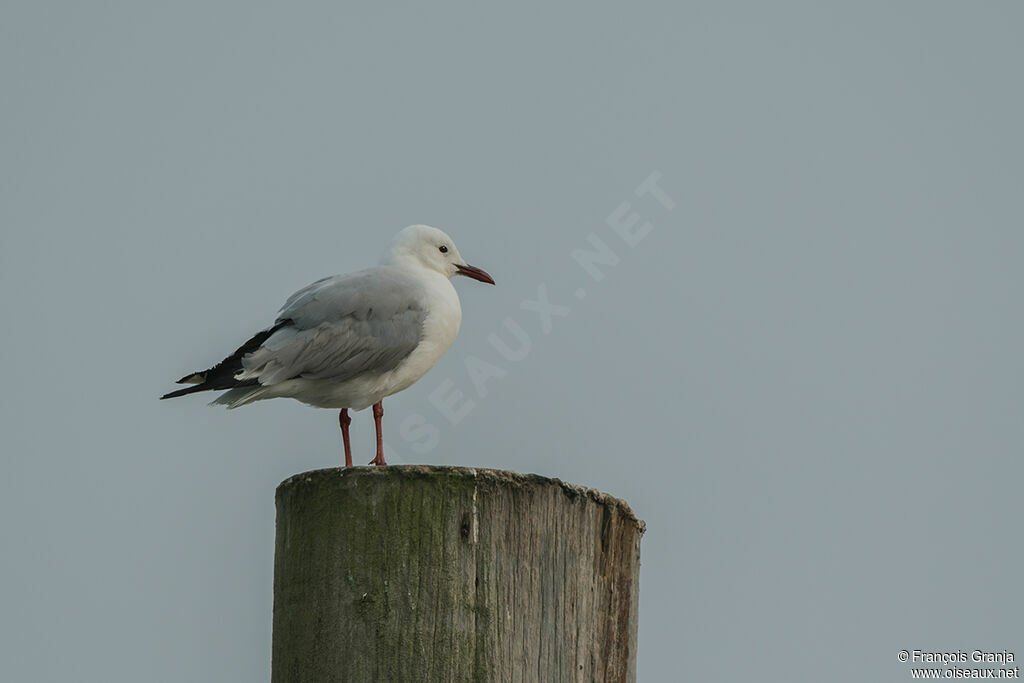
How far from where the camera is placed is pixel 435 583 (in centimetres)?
377

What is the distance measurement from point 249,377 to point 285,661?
3251 millimetres

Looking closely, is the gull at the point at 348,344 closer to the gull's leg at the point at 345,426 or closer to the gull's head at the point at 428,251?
the gull's leg at the point at 345,426

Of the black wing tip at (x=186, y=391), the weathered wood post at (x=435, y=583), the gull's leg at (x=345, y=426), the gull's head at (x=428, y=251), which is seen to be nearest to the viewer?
the weathered wood post at (x=435, y=583)

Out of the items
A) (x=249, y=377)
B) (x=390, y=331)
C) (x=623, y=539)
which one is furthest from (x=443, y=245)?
(x=623, y=539)

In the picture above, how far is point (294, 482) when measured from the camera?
13.5 ft

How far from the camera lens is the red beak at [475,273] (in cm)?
909

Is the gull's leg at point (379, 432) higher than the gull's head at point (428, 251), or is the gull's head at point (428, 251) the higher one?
the gull's head at point (428, 251)

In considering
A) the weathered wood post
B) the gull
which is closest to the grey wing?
the gull

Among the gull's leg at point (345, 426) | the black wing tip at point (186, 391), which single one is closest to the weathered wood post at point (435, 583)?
the black wing tip at point (186, 391)

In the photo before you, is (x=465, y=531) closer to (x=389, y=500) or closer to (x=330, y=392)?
(x=389, y=500)

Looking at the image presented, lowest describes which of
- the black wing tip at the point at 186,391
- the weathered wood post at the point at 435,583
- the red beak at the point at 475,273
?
the weathered wood post at the point at 435,583

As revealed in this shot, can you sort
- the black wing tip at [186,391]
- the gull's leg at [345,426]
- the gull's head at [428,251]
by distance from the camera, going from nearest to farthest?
the black wing tip at [186,391]
the gull's leg at [345,426]
the gull's head at [428,251]

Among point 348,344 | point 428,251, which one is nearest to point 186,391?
point 348,344

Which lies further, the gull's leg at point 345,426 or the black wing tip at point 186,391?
the gull's leg at point 345,426
